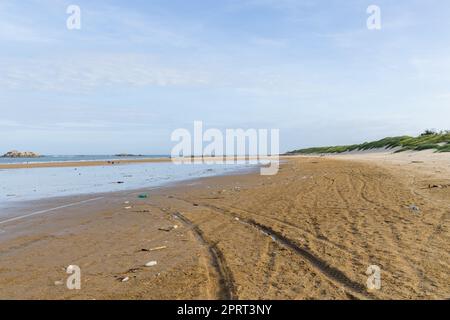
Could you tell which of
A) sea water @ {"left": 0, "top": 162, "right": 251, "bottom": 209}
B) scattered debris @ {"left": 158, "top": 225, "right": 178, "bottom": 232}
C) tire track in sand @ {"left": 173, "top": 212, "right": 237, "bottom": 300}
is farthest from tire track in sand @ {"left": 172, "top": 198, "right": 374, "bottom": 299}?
sea water @ {"left": 0, "top": 162, "right": 251, "bottom": 209}

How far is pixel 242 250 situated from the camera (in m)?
7.10

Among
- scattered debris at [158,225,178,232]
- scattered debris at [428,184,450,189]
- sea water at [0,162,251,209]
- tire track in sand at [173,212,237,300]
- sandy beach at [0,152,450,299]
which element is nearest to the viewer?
tire track in sand at [173,212,237,300]

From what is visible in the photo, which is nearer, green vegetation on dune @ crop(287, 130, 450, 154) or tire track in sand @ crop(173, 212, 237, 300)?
tire track in sand @ crop(173, 212, 237, 300)

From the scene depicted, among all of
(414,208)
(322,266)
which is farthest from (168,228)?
(414,208)

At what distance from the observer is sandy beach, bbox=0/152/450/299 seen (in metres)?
5.10

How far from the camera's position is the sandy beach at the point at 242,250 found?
5.10 m

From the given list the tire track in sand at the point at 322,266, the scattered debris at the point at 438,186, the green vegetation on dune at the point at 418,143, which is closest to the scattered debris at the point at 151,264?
the tire track in sand at the point at 322,266

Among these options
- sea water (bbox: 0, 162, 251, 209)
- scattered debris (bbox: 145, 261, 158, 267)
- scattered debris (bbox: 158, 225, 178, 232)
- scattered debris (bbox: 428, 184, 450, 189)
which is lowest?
sea water (bbox: 0, 162, 251, 209)

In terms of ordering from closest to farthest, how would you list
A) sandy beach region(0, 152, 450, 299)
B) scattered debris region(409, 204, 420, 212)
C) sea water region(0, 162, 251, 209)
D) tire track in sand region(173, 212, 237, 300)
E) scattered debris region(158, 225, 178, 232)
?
1. tire track in sand region(173, 212, 237, 300)
2. sandy beach region(0, 152, 450, 299)
3. scattered debris region(158, 225, 178, 232)
4. scattered debris region(409, 204, 420, 212)
5. sea water region(0, 162, 251, 209)

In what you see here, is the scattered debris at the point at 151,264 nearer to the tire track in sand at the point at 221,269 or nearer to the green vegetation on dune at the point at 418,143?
the tire track in sand at the point at 221,269

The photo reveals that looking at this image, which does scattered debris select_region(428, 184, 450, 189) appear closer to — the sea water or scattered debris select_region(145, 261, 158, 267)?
scattered debris select_region(145, 261, 158, 267)

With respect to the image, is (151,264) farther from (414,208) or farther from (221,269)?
(414,208)
